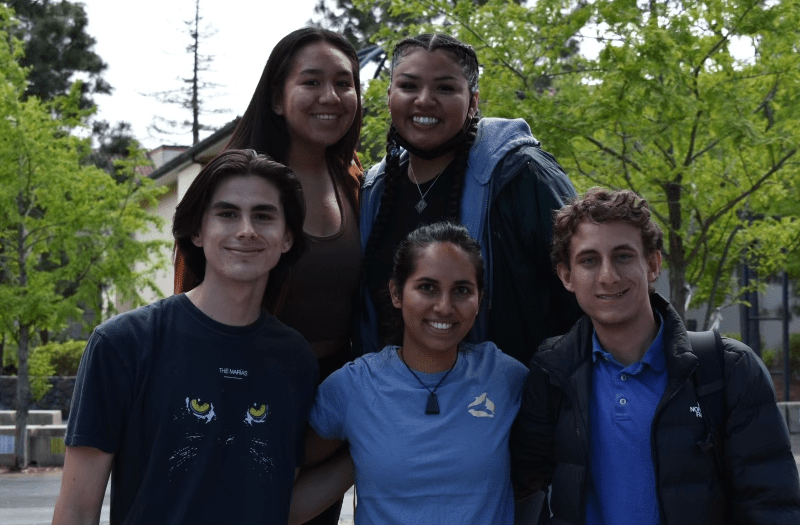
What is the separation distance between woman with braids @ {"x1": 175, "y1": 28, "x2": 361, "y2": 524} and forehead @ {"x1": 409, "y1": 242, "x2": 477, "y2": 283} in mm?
505

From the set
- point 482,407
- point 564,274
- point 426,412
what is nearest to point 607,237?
point 564,274

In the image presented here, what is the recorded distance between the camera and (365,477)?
9.64 feet

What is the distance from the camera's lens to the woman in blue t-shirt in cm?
285

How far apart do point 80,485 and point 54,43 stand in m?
30.3

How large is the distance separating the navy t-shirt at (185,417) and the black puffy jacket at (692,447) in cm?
79

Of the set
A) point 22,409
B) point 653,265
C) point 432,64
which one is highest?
point 432,64

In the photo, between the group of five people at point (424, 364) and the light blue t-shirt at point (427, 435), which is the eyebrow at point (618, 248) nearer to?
the group of five people at point (424, 364)

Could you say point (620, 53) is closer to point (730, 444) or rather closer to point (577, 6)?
point (577, 6)

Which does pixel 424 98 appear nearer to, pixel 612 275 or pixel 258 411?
pixel 612 275

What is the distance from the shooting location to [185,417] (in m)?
2.69

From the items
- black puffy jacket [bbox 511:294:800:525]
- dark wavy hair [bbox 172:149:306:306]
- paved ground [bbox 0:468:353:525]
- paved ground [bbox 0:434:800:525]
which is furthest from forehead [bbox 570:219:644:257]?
paved ground [bbox 0:434:800:525]

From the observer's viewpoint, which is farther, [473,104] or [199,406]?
[473,104]

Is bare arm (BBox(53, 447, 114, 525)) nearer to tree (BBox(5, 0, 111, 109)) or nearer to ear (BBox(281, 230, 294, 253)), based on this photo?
ear (BBox(281, 230, 294, 253))

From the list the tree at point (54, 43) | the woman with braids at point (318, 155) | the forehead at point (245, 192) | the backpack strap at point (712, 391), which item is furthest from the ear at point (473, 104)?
the tree at point (54, 43)
